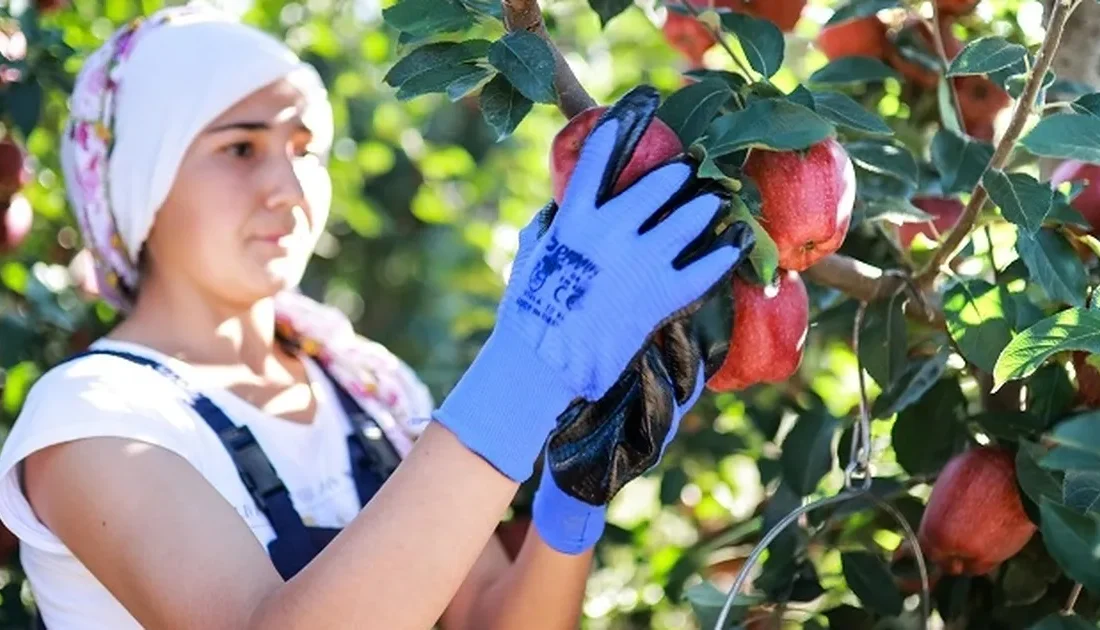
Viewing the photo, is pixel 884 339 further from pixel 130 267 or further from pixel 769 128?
pixel 130 267

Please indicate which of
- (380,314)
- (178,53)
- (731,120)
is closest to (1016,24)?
(731,120)

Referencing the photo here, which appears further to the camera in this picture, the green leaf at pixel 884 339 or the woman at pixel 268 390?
the green leaf at pixel 884 339

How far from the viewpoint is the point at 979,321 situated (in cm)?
141

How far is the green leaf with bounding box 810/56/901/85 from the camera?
1.59 m

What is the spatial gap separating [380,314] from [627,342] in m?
3.43

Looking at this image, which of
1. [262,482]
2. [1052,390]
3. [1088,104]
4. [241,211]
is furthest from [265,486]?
[1088,104]

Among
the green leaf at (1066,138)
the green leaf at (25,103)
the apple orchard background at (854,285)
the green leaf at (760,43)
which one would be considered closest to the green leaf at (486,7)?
the apple orchard background at (854,285)

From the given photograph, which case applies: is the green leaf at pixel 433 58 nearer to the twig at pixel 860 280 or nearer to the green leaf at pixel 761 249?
the green leaf at pixel 761 249

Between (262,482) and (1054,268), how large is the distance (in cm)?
88

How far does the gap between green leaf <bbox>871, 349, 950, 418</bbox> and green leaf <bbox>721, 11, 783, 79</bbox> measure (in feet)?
1.30

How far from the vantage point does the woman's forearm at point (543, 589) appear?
1731mm

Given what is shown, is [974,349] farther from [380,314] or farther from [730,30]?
[380,314]

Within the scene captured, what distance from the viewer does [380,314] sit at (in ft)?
15.3

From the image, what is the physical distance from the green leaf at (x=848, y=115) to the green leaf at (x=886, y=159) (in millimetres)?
133
